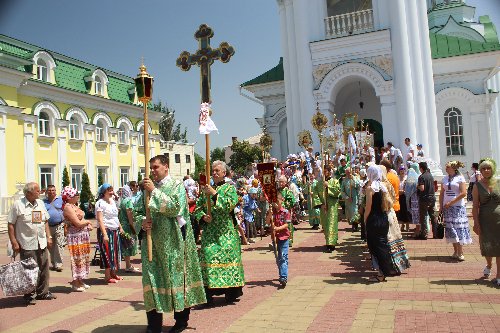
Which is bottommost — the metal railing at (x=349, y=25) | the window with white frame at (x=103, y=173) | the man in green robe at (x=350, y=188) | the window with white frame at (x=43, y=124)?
the man in green robe at (x=350, y=188)

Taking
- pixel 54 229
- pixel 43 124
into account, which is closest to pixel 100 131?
pixel 43 124

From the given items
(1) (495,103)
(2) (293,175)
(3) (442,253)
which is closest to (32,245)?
(3) (442,253)

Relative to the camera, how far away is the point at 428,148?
18.3 meters

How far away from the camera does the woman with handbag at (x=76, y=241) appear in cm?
716

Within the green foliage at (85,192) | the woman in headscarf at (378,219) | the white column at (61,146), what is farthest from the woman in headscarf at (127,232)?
the white column at (61,146)

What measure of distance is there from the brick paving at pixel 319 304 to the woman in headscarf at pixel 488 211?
548 millimetres

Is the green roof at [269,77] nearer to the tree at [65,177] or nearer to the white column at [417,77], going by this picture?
the white column at [417,77]

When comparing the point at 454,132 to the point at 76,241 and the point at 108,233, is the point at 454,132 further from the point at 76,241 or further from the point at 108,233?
the point at 76,241

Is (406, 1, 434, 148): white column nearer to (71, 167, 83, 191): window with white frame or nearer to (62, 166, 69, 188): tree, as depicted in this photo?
(62, 166, 69, 188): tree

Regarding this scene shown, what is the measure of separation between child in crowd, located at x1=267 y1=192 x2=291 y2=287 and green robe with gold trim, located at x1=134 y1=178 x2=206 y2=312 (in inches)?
76.0

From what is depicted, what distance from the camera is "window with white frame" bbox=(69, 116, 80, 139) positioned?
2688cm

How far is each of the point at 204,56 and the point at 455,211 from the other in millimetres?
5264

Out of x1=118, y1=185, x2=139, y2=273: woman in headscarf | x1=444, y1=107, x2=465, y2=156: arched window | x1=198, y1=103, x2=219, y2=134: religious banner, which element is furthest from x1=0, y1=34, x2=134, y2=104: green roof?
x1=444, y1=107, x2=465, y2=156: arched window

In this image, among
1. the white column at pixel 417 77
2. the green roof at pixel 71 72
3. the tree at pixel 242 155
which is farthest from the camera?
the tree at pixel 242 155
